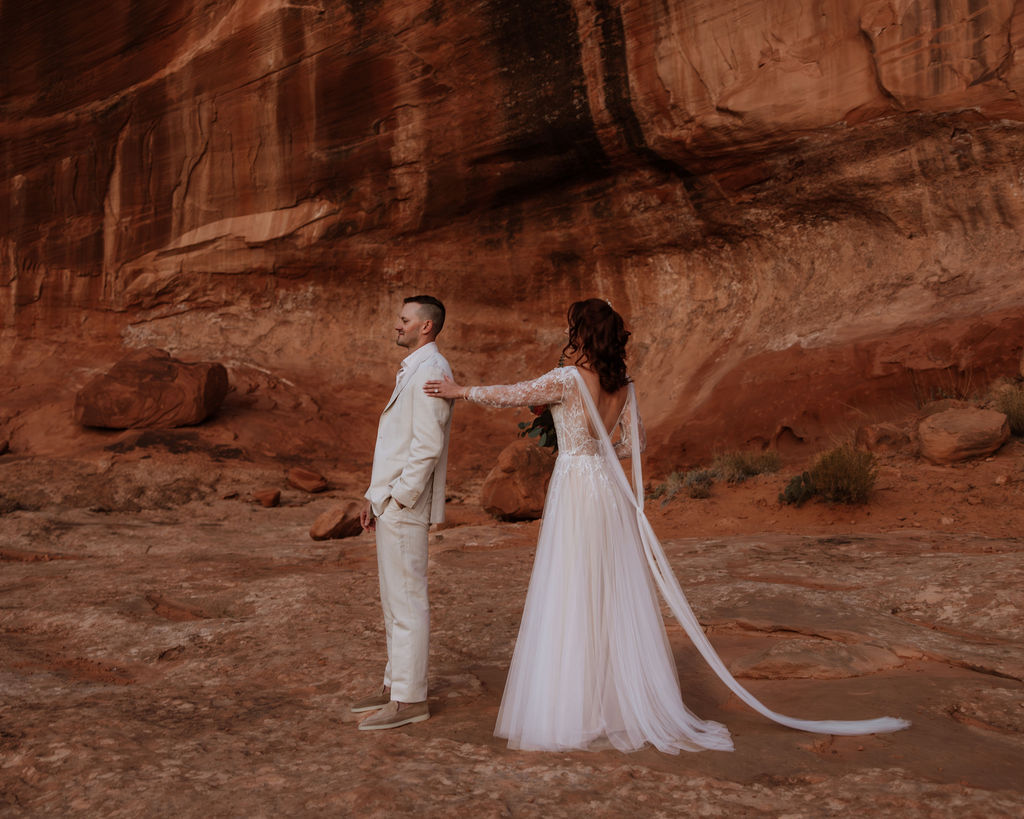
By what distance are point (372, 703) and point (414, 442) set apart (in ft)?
3.56

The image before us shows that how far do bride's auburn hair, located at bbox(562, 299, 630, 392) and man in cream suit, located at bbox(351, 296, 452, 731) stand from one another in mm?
583

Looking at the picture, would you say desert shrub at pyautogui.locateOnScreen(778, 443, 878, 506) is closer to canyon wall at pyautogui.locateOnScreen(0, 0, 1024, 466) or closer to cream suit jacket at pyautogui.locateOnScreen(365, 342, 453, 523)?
canyon wall at pyautogui.locateOnScreen(0, 0, 1024, 466)

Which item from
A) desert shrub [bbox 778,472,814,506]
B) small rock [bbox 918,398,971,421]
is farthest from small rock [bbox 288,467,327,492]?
small rock [bbox 918,398,971,421]

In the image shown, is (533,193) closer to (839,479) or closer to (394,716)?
(839,479)

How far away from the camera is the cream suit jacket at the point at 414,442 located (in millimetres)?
3617

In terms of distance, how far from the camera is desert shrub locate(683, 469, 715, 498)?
9609 millimetres

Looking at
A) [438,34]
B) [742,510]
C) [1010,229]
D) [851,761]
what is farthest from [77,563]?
[1010,229]

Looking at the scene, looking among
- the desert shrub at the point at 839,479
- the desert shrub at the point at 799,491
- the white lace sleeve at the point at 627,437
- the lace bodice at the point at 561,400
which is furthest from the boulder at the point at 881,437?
the lace bodice at the point at 561,400

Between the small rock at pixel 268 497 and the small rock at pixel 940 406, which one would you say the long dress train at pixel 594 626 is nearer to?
the small rock at pixel 940 406

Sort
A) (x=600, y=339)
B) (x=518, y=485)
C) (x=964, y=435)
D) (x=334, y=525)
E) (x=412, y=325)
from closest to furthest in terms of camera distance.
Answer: (x=600, y=339) → (x=412, y=325) → (x=964, y=435) → (x=334, y=525) → (x=518, y=485)

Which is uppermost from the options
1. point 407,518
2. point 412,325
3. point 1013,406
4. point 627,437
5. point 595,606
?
point 412,325

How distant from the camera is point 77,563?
7777 millimetres

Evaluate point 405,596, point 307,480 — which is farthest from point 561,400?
point 307,480

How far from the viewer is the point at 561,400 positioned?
12.1 feet
